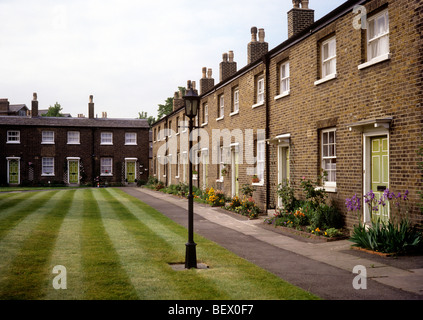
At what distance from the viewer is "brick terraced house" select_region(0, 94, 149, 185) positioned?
42.7 meters

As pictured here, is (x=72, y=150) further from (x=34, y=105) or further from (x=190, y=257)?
(x=190, y=257)

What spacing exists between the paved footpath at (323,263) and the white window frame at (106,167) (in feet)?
110

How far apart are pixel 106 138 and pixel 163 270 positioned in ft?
131

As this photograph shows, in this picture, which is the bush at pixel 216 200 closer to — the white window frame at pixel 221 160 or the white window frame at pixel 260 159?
the white window frame at pixel 221 160

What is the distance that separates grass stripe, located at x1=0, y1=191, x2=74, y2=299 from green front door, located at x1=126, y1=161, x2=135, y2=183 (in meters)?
33.9

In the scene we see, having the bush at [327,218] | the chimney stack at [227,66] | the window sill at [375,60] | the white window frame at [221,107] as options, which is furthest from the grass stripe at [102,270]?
the chimney stack at [227,66]

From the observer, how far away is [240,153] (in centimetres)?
1959

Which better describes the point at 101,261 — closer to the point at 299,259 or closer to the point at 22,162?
the point at 299,259

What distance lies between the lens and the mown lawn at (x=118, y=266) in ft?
20.1

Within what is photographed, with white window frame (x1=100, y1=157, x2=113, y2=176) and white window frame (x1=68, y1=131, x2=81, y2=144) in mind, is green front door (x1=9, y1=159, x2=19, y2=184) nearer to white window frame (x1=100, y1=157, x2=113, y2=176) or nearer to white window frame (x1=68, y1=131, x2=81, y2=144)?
white window frame (x1=68, y1=131, x2=81, y2=144)

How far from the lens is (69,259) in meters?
8.34

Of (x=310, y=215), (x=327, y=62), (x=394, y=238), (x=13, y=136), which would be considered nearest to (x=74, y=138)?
(x=13, y=136)

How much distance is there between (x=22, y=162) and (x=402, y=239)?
4164 centimetres

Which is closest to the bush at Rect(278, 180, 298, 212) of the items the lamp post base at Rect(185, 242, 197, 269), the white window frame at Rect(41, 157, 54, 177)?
the lamp post base at Rect(185, 242, 197, 269)
